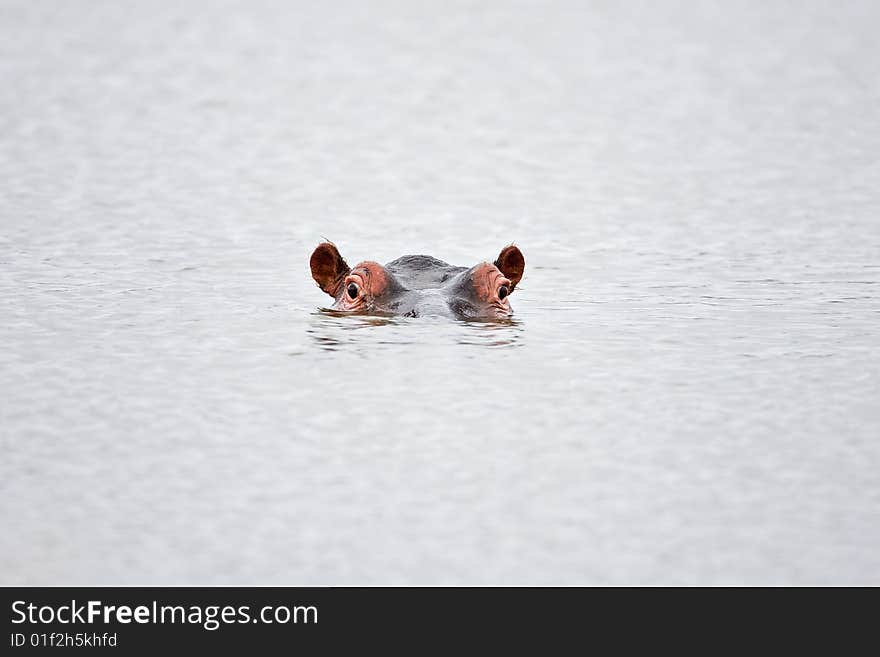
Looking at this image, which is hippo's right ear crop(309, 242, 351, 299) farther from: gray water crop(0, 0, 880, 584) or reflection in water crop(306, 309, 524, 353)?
reflection in water crop(306, 309, 524, 353)

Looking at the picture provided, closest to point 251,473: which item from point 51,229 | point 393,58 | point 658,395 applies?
point 658,395

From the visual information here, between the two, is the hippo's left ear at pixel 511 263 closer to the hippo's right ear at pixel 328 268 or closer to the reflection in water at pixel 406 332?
the reflection in water at pixel 406 332

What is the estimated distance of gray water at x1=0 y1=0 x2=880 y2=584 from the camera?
7855 millimetres

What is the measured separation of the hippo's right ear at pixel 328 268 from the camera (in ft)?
45.5

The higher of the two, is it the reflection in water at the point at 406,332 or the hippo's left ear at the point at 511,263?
the hippo's left ear at the point at 511,263

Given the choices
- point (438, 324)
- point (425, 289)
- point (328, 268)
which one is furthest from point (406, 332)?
point (328, 268)

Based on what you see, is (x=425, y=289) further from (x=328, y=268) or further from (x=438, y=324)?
(x=328, y=268)

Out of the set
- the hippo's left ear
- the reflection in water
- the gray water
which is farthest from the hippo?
the gray water

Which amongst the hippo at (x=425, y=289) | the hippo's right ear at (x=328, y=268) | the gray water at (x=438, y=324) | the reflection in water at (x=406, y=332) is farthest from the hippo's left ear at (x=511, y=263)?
the hippo's right ear at (x=328, y=268)

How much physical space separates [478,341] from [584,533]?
432cm

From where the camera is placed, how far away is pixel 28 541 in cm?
769

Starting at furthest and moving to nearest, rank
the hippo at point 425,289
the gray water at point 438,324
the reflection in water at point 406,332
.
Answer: the hippo at point 425,289
the reflection in water at point 406,332
the gray water at point 438,324

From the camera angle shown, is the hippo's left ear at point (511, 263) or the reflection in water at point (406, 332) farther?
the hippo's left ear at point (511, 263)
